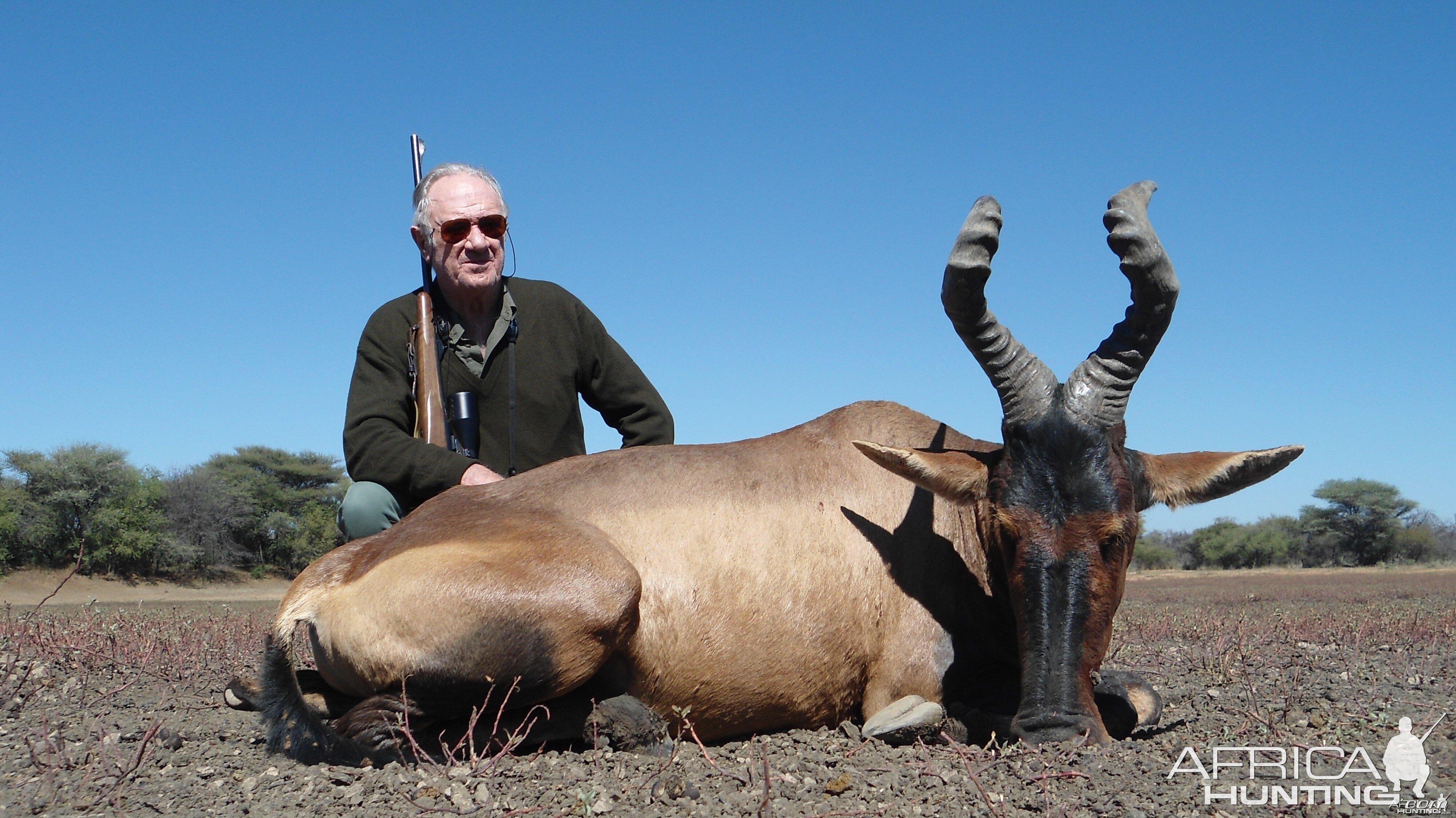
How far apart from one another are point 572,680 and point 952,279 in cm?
239

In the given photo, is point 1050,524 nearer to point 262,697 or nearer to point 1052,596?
point 1052,596

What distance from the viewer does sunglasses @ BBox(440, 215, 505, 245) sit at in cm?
643

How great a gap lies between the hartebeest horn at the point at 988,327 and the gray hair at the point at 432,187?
10.5 feet

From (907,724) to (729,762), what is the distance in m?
0.77

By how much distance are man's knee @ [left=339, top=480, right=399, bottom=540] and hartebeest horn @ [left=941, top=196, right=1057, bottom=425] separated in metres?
3.23

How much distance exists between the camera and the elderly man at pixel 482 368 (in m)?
5.88

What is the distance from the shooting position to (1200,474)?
4723 mm

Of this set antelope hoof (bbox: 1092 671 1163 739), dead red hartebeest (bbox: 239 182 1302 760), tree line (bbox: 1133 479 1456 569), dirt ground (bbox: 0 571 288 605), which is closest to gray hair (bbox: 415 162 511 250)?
dead red hartebeest (bbox: 239 182 1302 760)

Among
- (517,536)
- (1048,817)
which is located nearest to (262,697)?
(517,536)

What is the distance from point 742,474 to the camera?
16.7ft

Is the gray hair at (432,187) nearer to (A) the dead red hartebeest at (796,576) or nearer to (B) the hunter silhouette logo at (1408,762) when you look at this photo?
(A) the dead red hartebeest at (796,576)

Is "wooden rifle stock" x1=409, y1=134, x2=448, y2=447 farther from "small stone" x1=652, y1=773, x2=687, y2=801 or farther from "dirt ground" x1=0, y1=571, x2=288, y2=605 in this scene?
"dirt ground" x1=0, y1=571, x2=288, y2=605

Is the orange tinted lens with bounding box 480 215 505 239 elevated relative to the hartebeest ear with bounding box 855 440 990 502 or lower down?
elevated

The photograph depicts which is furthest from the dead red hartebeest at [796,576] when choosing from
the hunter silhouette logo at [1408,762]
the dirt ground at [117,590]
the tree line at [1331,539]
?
the tree line at [1331,539]
